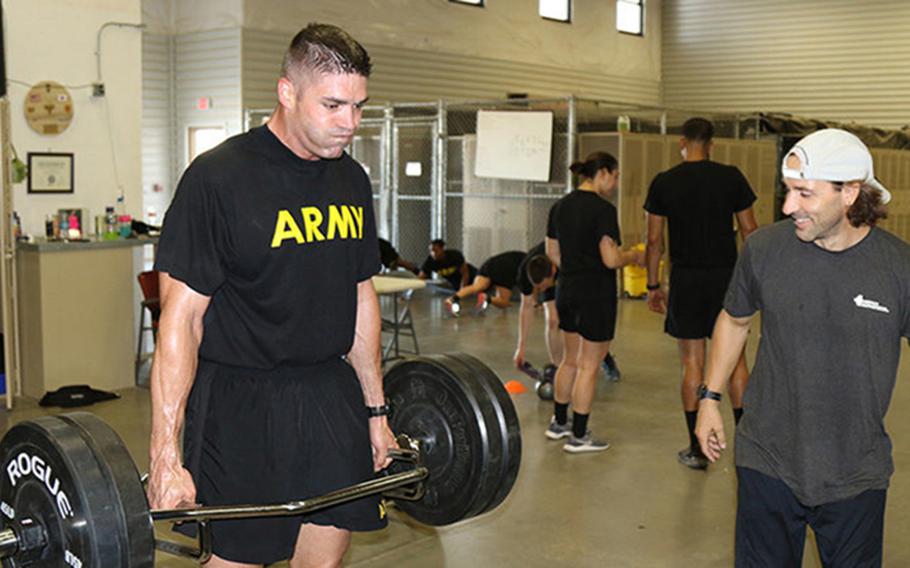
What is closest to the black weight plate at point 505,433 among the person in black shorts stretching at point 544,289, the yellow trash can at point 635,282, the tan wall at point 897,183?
the person in black shorts stretching at point 544,289

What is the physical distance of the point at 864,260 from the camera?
249 centimetres

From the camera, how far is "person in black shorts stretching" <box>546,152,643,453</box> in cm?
522

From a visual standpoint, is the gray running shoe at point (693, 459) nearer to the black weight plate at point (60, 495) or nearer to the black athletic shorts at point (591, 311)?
the black athletic shorts at point (591, 311)

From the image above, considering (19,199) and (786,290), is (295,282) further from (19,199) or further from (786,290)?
(19,199)

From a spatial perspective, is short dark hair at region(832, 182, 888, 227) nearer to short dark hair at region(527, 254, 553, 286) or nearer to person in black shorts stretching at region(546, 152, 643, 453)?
person in black shorts stretching at region(546, 152, 643, 453)

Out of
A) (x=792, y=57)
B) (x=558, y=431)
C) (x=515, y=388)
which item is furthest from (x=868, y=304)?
(x=792, y=57)

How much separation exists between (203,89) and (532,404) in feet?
27.5

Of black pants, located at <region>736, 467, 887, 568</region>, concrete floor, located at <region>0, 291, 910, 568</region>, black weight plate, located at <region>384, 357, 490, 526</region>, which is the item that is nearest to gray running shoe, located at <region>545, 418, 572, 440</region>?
concrete floor, located at <region>0, 291, 910, 568</region>

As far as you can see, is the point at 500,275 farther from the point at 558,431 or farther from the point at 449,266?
the point at 558,431

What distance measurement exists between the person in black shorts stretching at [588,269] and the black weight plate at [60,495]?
3.37 m

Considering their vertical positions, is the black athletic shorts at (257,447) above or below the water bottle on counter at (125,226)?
below

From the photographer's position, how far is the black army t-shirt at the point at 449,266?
36.5 feet

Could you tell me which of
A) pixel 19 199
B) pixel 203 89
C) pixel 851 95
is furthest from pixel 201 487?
pixel 851 95

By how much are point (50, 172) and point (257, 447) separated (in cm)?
507
